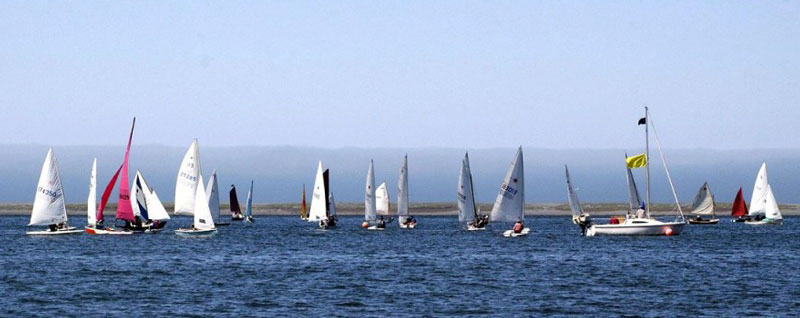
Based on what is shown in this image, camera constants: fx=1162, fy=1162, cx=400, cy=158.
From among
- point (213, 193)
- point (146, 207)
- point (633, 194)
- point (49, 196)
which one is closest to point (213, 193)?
point (213, 193)

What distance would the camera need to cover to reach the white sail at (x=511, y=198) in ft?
324

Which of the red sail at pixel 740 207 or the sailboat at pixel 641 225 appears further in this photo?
the red sail at pixel 740 207

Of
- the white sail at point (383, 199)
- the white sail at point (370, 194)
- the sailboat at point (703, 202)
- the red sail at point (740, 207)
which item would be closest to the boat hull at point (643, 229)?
the white sail at point (370, 194)

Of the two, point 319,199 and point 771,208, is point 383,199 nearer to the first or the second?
point 319,199

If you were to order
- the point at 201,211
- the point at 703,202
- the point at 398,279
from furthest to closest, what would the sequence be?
the point at 703,202 → the point at 201,211 → the point at 398,279

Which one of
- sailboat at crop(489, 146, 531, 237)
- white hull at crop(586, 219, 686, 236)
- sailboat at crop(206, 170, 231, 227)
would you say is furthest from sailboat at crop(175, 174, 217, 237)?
sailboat at crop(206, 170, 231, 227)

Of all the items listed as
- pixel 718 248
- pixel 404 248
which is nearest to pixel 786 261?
pixel 718 248

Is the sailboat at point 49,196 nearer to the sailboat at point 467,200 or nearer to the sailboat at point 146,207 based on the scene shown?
the sailboat at point 146,207

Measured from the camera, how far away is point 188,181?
102m

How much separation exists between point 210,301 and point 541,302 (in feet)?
43.7

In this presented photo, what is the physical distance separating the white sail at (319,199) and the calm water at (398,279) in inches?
1145

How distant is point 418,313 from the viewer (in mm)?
42812

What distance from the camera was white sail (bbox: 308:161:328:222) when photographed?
12219cm

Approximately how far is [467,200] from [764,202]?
56518 mm
